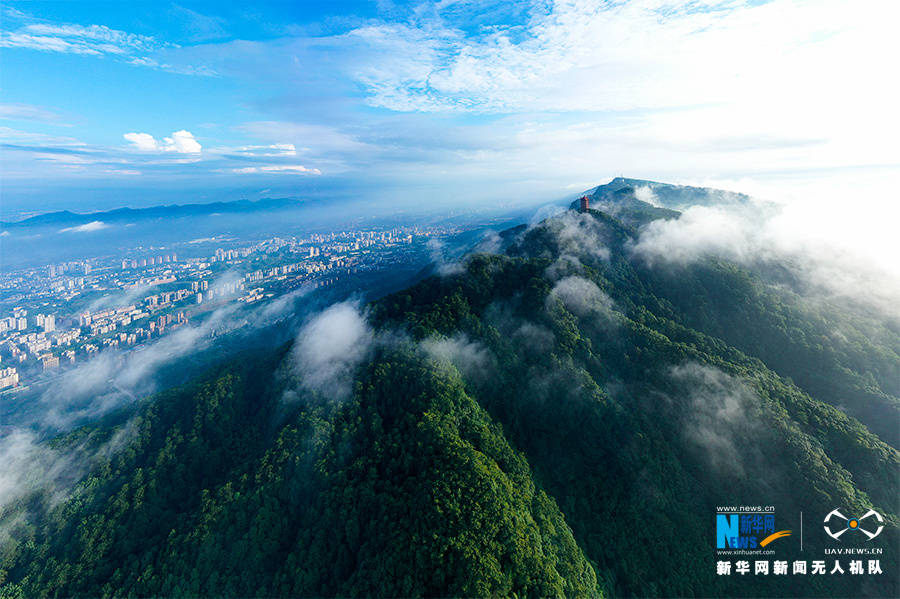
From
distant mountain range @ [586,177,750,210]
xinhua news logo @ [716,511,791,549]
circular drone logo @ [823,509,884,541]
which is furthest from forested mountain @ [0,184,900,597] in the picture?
distant mountain range @ [586,177,750,210]

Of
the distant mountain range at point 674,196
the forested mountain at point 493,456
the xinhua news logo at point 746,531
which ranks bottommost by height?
the xinhua news logo at point 746,531

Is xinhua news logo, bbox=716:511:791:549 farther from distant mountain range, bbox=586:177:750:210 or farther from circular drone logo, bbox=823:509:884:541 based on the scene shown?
distant mountain range, bbox=586:177:750:210

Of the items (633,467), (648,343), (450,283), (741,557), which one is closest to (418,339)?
(450,283)

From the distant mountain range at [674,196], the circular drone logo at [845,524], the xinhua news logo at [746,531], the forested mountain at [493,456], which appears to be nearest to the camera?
the forested mountain at [493,456]

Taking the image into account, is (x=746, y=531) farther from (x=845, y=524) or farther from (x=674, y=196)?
(x=674, y=196)

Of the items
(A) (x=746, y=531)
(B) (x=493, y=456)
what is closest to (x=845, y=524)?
(A) (x=746, y=531)

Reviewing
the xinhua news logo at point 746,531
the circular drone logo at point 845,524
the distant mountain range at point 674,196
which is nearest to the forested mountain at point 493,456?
the circular drone logo at point 845,524

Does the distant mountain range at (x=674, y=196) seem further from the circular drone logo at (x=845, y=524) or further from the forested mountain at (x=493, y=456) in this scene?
the circular drone logo at (x=845, y=524)

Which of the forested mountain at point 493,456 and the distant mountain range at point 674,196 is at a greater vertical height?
the distant mountain range at point 674,196
